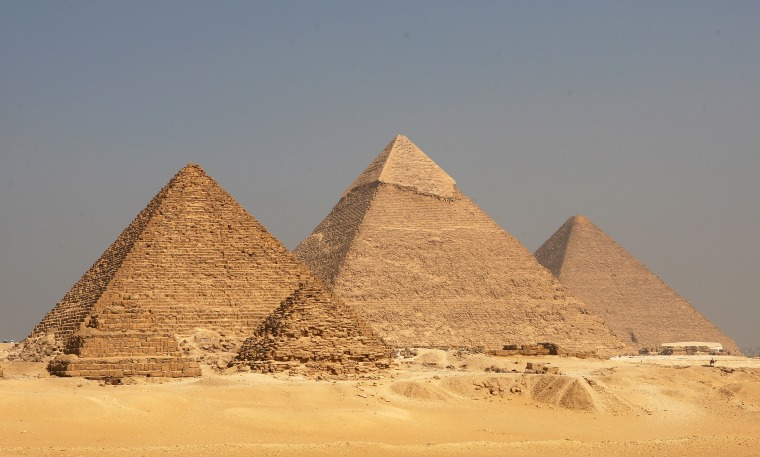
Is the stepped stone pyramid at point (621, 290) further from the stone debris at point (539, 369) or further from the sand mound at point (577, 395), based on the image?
the sand mound at point (577, 395)

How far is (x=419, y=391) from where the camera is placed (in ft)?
85.7

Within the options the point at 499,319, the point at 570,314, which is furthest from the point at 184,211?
the point at 570,314

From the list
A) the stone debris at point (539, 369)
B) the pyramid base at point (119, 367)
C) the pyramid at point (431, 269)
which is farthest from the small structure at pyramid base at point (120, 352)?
the pyramid at point (431, 269)

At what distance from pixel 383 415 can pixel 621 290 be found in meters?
68.0

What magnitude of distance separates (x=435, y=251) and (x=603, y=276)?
70.7ft

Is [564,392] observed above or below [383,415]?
above

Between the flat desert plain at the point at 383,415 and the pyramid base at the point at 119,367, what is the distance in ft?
1.27

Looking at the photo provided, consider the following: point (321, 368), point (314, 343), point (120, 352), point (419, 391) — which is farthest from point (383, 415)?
point (314, 343)

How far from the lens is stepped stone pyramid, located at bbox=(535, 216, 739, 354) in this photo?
279ft

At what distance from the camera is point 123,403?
19.8m

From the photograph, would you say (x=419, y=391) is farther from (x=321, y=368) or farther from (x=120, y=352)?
(x=120, y=352)

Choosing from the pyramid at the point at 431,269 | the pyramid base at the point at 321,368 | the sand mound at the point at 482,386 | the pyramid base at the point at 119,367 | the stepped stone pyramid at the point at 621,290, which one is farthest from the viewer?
the stepped stone pyramid at the point at 621,290

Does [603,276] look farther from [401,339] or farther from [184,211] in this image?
[184,211]

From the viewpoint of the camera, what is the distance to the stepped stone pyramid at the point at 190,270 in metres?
38.1
